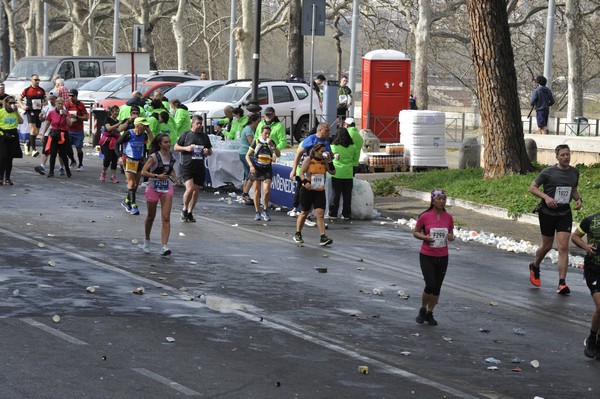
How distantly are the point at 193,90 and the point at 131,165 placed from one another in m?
15.5

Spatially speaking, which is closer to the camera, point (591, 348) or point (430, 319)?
point (591, 348)

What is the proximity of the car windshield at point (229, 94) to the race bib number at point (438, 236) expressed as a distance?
2150 centimetres

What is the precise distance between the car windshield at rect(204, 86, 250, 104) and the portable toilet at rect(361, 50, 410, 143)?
3.53 meters

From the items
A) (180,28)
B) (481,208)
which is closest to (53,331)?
(481,208)

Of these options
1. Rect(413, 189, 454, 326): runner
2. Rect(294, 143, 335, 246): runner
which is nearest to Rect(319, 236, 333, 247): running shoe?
Rect(294, 143, 335, 246): runner

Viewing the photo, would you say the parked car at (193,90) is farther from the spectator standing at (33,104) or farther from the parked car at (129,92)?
the spectator standing at (33,104)

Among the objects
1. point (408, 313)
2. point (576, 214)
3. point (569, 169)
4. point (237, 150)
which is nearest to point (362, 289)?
point (408, 313)

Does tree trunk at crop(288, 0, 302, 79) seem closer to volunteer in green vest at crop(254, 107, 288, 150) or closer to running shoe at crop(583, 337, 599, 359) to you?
volunteer in green vest at crop(254, 107, 288, 150)

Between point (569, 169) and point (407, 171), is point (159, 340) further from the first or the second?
point (407, 171)

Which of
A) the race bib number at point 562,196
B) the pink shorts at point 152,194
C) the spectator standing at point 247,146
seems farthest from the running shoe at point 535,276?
the spectator standing at point 247,146

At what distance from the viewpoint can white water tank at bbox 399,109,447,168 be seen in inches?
1065

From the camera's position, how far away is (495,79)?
2408cm

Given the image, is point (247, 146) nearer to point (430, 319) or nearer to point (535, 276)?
point (535, 276)

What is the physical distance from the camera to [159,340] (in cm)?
1066
